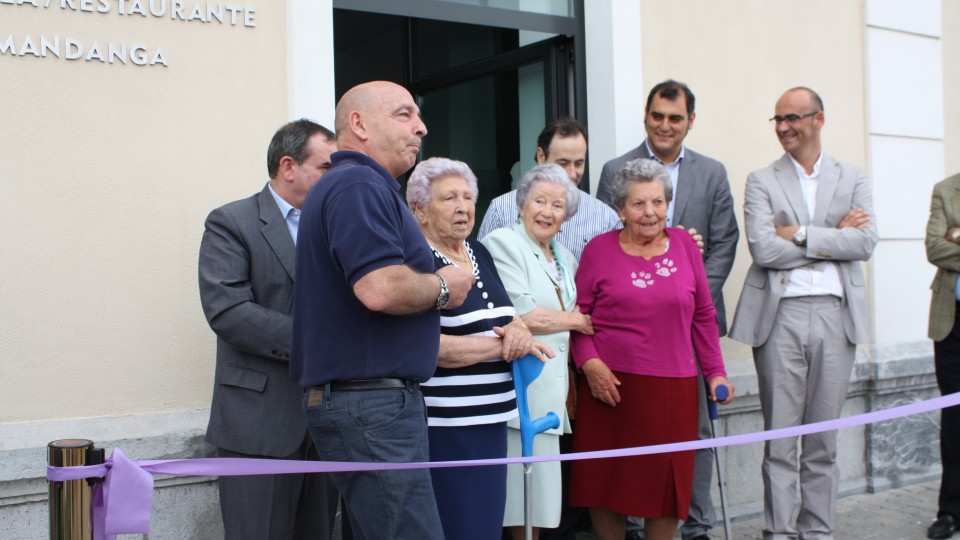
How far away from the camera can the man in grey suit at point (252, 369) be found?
11.0ft

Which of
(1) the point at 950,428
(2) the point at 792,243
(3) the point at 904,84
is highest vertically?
(3) the point at 904,84

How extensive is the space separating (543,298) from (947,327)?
2.63 m

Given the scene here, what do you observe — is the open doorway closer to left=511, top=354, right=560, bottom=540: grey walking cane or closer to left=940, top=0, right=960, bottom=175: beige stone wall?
left=511, top=354, right=560, bottom=540: grey walking cane

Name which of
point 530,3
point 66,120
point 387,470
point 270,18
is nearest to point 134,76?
point 66,120

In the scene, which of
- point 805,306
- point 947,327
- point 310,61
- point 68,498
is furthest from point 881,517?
point 68,498

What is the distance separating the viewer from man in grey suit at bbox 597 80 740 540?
496 cm

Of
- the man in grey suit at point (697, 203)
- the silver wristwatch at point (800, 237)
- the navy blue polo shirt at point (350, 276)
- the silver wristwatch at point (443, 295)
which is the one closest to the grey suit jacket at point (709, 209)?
the man in grey suit at point (697, 203)

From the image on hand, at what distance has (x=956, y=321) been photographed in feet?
17.5

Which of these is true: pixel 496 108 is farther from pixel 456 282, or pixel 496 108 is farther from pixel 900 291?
pixel 456 282

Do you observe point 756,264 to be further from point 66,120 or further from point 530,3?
point 66,120

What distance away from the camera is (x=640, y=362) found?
4180 mm

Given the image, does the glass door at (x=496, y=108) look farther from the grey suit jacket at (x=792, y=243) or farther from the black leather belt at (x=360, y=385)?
the black leather belt at (x=360, y=385)

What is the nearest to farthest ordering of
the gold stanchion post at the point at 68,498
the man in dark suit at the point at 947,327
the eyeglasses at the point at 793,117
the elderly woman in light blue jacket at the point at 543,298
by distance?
the gold stanchion post at the point at 68,498, the elderly woman in light blue jacket at the point at 543,298, the eyeglasses at the point at 793,117, the man in dark suit at the point at 947,327

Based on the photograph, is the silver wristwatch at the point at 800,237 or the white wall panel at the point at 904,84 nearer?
the silver wristwatch at the point at 800,237
